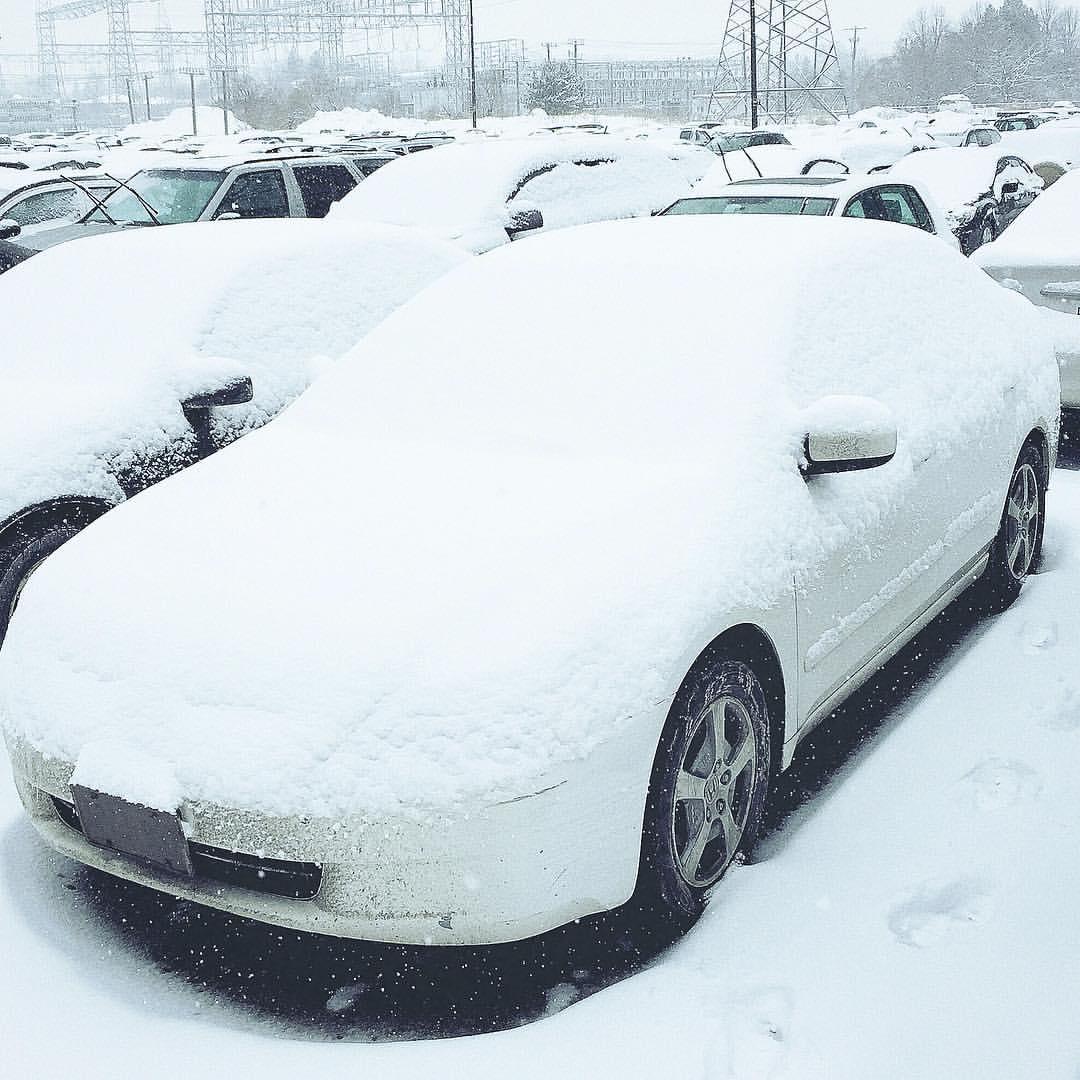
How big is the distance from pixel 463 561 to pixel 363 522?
357 millimetres

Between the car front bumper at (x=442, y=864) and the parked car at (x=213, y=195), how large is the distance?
8.51 metres

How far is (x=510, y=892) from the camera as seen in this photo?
255 cm

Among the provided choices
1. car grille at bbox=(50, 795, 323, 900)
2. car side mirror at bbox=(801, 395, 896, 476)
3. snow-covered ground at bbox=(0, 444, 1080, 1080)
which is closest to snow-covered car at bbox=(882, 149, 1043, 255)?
car side mirror at bbox=(801, 395, 896, 476)

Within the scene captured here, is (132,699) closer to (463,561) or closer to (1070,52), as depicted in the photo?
(463,561)

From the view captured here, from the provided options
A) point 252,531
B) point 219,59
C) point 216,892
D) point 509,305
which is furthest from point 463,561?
point 219,59

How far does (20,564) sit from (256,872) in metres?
2.08

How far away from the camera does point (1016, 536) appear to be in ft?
15.5

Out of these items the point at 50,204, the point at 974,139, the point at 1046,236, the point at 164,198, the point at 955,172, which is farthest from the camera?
the point at 974,139

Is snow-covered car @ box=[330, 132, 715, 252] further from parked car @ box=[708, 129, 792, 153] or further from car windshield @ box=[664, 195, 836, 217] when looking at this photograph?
parked car @ box=[708, 129, 792, 153]

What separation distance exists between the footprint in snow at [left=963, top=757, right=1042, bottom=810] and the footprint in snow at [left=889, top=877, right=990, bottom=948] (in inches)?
15.3

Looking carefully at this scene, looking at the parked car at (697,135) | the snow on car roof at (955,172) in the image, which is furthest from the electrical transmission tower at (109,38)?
the snow on car roof at (955,172)

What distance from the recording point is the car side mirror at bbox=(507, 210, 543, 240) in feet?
33.0

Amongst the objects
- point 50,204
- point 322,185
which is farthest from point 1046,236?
point 50,204

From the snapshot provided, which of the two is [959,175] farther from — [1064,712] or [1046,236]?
[1064,712]
